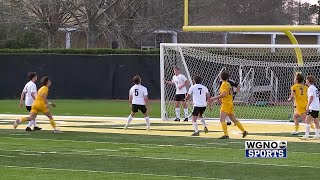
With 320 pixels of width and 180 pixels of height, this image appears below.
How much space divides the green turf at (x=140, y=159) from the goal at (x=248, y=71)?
833cm

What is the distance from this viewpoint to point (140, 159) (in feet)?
56.0

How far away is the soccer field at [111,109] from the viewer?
98.5 feet

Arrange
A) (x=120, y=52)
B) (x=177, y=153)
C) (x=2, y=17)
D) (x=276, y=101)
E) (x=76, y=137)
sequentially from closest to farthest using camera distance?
(x=177, y=153) < (x=76, y=137) < (x=276, y=101) < (x=120, y=52) < (x=2, y=17)

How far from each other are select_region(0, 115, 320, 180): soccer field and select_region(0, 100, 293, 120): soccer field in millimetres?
4889

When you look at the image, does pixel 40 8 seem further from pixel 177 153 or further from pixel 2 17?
pixel 177 153

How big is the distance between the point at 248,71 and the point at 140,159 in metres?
16.1

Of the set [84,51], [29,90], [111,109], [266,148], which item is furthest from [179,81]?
[266,148]

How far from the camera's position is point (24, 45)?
50.7m

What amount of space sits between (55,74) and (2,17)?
24.5 feet

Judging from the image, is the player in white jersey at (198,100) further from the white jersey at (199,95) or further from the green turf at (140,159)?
the green turf at (140,159)

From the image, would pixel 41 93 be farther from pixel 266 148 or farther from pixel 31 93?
pixel 266 148

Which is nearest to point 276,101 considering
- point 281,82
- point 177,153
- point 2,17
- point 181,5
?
point 281,82

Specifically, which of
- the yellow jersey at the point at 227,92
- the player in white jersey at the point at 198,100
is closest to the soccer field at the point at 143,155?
the player in white jersey at the point at 198,100

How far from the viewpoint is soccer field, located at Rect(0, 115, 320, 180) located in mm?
15109
